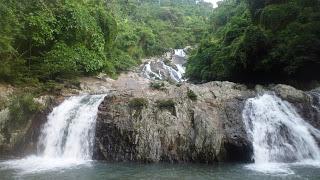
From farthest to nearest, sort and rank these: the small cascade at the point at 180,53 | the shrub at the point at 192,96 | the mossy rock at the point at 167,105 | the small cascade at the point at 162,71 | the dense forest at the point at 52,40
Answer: the small cascade at the point at 180,53 < the small cascade at the point at 162,71 < the dense forest at the point at 52,40 < the shrub at the point at 192,96 < the mossy rock at the point at 167,105

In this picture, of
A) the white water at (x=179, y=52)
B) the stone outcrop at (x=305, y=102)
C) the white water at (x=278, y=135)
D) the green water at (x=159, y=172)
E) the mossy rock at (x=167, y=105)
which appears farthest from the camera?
the white water at (x=179, y=52)

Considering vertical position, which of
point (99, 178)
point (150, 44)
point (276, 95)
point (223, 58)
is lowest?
point (99, 178)

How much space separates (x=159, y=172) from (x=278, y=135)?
249 inches

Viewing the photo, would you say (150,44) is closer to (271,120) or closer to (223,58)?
(223,58)

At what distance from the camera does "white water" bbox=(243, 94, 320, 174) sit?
17672 mm

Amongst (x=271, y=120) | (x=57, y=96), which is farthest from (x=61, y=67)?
(x=271, y=120)

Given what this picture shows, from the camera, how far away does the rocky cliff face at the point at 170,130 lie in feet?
58.7

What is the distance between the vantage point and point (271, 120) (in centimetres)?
1928

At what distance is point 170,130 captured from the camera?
1822cm

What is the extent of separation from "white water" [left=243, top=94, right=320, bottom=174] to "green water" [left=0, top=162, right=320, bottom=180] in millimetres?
1168

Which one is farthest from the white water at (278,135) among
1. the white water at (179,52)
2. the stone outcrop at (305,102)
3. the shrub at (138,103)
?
the white water at (179,52)

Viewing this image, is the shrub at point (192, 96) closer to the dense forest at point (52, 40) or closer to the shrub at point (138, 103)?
the shrub at point (138, 103)

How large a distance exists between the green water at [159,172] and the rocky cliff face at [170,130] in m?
0.85

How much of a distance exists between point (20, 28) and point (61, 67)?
349cm
